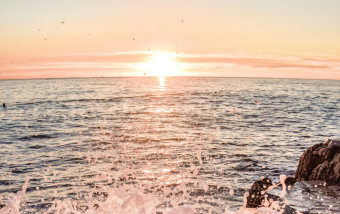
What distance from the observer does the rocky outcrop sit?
7875 millimetres

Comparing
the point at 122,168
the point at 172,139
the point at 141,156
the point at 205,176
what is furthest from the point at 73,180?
the point at 172,139

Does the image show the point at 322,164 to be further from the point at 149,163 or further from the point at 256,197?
the point at 149,163

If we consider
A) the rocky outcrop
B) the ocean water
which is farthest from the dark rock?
the rocky outcrop

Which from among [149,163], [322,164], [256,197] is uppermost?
[322,164]

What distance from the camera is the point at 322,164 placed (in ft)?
27.3

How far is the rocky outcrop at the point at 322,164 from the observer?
7.88 metres

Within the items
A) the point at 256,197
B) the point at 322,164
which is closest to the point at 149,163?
the point at 256,197

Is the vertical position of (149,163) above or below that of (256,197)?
below

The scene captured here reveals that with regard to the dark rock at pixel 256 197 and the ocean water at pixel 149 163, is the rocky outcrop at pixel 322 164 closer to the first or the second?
the ocean water at pixel 149 163

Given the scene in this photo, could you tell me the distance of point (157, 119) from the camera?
2489cm

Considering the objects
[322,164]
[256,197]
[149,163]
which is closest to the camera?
[256,197]

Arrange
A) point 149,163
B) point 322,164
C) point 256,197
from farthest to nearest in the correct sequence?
point 149,163 < point 322,164 < point 256,197

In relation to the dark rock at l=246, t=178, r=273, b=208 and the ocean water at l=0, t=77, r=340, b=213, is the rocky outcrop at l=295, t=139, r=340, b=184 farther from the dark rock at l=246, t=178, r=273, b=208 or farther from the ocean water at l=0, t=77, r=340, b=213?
the dark rock at l=246, t=178, r=273, b=208

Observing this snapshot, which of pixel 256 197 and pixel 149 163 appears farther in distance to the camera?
pixel 149 163
